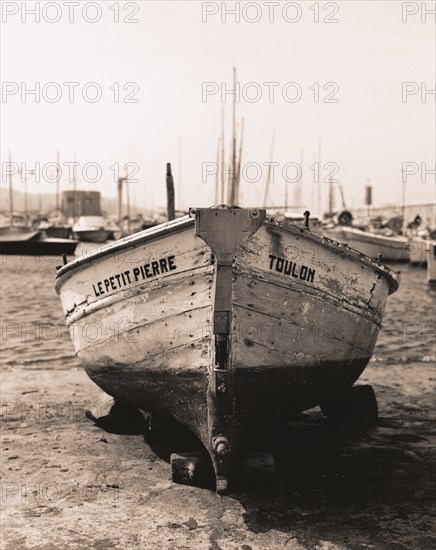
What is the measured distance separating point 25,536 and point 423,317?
13776 mm

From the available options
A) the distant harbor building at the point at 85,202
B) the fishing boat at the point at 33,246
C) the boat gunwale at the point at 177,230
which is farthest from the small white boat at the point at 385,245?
the distant harbor building at the point at 85,202

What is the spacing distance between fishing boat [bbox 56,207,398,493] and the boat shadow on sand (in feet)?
1.11

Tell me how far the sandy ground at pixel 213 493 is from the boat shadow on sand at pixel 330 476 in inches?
0.5

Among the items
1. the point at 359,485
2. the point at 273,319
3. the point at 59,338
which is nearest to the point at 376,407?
the point at 359,485

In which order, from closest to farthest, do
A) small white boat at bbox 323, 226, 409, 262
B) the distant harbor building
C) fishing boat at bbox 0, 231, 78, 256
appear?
1. small white boat at bbox 323, 226, 409, 262
2. fishing boat at bbox 0, 231, 78, 256
3. the distant harbor building

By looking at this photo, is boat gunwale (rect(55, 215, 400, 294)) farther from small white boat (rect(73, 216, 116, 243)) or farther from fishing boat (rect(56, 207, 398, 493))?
small white boat (rect(73, 216, 116, 243))

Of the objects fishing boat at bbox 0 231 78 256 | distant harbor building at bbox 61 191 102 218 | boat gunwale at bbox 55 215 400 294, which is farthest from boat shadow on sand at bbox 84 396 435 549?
distant harbor building at bbox 61 191 102 218

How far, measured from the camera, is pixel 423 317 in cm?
1655

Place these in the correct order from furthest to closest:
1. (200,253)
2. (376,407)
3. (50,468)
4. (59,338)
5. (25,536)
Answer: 1. (59,338)
2. (376,407)
3. (50,468)
4. (200,253)
5. (25,536)

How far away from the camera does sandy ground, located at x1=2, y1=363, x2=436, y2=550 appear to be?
14.6ft

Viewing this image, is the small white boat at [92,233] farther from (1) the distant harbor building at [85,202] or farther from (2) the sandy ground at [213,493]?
(2) the sandy ground at [213,493]

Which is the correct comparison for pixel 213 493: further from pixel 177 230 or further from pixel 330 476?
pixel 177 230

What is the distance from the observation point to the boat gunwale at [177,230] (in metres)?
5.34

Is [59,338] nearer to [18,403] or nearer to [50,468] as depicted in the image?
[18,403]
